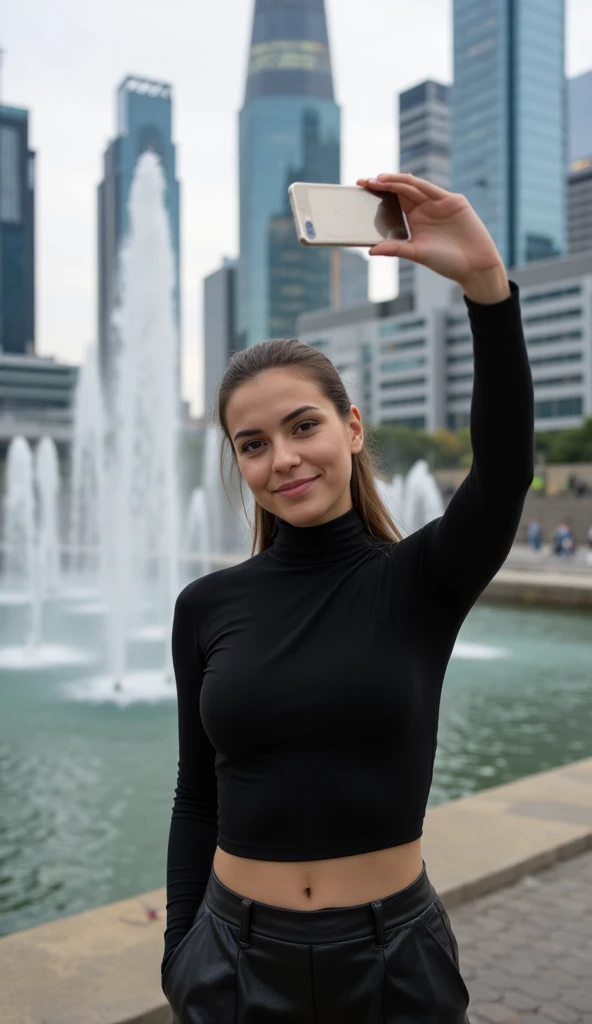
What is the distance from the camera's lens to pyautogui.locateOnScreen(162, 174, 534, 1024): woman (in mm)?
1468

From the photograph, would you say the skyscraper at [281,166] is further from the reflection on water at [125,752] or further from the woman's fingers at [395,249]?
the woman's fingers at [395,249]

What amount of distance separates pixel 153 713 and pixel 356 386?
23.0 feet

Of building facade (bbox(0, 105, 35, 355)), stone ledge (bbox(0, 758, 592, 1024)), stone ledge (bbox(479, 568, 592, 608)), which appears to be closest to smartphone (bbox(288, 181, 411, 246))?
stone ledge (bbox(0, 758, 592, 1024))

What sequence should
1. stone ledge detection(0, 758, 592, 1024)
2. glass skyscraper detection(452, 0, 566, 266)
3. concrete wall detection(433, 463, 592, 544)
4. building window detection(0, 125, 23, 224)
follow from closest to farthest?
stone ledge detection(0, 758, 592, 1024)
concrete wall detection(433, 463, 592, 544)
glass skyscraper detection(452, 0, 566, 266)
building window detection(0, 125, 23, 224)

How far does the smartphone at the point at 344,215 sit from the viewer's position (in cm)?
133

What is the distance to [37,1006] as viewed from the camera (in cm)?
294

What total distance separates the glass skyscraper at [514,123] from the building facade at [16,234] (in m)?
74.8

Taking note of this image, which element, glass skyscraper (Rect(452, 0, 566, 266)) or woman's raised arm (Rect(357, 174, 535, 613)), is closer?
woman's raised arm (Rect(357, 174, 535, 613))

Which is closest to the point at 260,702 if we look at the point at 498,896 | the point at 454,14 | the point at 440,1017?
the point at 440,1017

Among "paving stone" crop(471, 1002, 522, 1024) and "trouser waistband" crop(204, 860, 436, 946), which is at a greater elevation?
"trouser waistband" crop(204, 860, 436, 946)

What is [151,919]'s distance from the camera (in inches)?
145

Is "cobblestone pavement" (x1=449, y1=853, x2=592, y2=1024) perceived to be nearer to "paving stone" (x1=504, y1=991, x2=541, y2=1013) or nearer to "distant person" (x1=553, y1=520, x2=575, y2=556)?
"paving stone" (x1=504, y1=991, x2=541, y2=1013)

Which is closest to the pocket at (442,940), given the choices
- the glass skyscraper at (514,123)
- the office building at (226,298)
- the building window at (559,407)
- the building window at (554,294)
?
the building window at (559,407)

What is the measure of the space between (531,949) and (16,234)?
17415 cm
